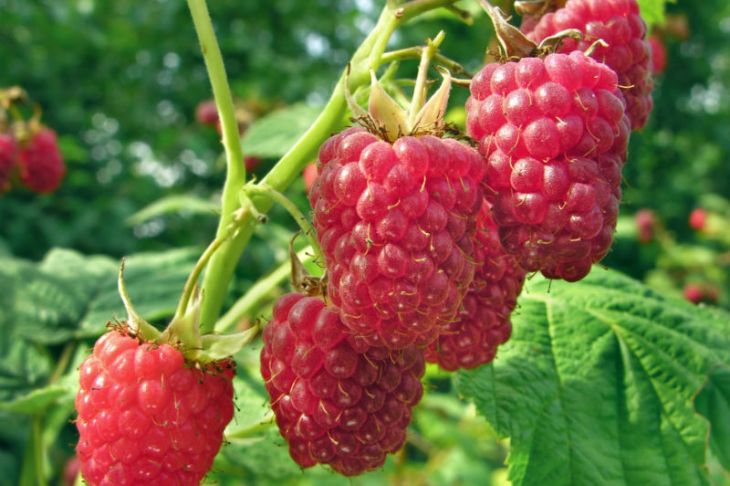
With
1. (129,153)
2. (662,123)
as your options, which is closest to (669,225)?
(662,123)

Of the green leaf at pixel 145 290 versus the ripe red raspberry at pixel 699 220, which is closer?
the green leaf at pixel 145 290

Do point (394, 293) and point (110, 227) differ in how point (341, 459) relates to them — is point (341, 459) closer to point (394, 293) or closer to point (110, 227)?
point (394, 293)

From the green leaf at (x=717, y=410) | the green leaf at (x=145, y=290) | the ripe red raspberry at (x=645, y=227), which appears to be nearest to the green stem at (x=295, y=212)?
the green leaf at (x=717, y=410)

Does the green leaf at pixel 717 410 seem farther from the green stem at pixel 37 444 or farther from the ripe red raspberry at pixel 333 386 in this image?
the green stem at pixel 37 444

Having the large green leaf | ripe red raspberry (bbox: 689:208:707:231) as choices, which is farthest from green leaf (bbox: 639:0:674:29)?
ripe red raspberry (bbox: 689:208:707:231)

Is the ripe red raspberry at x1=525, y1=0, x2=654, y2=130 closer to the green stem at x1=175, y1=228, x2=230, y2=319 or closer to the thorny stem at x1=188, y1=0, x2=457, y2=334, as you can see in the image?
the thorny stem at x1=188, y1=0, x2=457, y2=334

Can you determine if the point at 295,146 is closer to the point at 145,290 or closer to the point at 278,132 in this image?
the point at 145,290

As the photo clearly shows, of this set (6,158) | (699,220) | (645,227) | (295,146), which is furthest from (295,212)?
(699,220)
